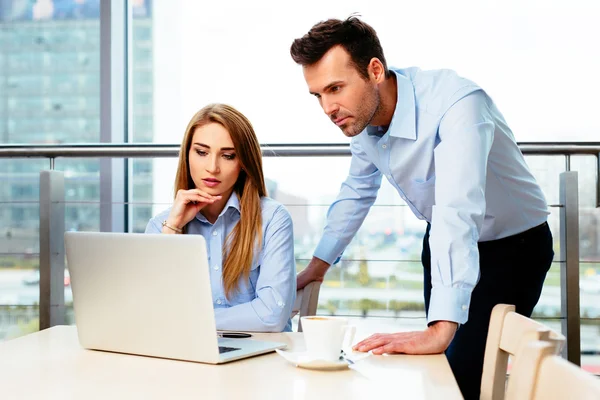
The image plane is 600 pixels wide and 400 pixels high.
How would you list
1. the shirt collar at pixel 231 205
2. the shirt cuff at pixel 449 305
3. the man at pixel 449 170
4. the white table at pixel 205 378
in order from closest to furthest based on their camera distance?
the white table at pixel 205 378
the shirt cuff at pixel 449 305
the man at pixel 449 170
the shirt collar at pixel 231 205

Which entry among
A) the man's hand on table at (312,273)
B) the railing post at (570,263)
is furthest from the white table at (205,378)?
the railing post at (570,263)

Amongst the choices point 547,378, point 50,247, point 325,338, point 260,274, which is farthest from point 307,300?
point 50,247

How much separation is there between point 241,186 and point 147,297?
787 mm

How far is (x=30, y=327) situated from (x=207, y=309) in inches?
118

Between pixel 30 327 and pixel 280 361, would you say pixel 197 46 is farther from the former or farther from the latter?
pixel 280 361

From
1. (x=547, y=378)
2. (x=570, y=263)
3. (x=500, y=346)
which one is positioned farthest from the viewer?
(x=570, y=263)

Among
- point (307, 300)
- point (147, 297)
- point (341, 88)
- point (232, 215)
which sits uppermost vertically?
point (341, 88)

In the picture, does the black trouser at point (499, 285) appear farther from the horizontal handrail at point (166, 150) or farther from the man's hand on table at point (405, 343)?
the horizontal handrail at point (166, 150)

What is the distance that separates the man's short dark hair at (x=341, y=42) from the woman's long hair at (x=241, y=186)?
1.02 feet

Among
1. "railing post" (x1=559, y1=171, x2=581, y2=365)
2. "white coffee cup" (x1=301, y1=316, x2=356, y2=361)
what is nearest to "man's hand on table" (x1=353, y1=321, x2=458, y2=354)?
"white coffee cup" (x1=301, y1=316, x2=356, y2=361)

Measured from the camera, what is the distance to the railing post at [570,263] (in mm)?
2410

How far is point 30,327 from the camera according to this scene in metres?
3.79

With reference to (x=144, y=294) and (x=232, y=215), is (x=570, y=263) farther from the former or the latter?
(x=144, y=294)

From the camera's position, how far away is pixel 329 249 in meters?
2.01
